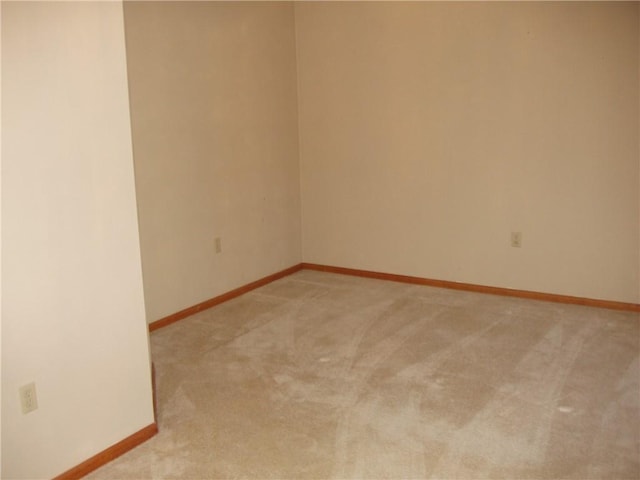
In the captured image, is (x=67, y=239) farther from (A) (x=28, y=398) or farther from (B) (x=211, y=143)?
(B) (x=211, y=143)

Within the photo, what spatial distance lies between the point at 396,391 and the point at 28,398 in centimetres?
158

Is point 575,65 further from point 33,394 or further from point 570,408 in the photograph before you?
point 33,394

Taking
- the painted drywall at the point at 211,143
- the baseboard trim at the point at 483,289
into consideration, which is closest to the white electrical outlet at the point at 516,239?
the baseboard trim at the point at 483,289

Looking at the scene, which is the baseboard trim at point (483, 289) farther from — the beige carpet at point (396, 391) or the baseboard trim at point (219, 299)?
the baseboard trim at point (219, 299)

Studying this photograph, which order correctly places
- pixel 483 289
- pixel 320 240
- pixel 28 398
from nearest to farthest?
1. pixel 28 398
2. pixel 483 289
3. pixel 320 240

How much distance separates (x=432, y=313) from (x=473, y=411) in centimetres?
133

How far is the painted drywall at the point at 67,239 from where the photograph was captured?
186 centimetres

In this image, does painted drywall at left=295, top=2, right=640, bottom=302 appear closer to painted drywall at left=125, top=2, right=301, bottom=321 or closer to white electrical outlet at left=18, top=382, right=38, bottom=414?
painted drywall at left=125, top=2, right=301, bottom=321

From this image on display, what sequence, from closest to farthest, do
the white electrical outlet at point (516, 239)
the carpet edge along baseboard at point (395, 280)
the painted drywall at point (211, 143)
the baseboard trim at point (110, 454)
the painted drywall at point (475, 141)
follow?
the baseboard trim at point (110, 454)
the painted drywall at point (211, 143)
the painted drywall at point (475, 141)
the carpet edge along baseboard at point (395, 280)
the white electrical outlet at point (516, 239)

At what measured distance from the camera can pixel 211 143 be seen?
4.00 m

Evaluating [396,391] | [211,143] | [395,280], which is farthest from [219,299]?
[396,391]

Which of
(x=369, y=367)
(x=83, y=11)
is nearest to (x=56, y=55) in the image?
(x=83, y=11)

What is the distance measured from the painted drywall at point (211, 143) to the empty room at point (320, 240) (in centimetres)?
2

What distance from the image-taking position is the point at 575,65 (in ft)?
12.2
